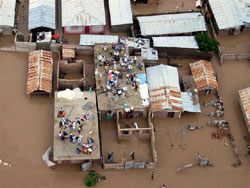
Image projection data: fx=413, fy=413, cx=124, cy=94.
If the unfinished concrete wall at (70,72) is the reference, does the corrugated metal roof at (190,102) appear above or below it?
below

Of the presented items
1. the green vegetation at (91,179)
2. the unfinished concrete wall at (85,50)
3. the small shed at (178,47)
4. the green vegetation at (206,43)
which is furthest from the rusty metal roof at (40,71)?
the green vegetation at (206,43)

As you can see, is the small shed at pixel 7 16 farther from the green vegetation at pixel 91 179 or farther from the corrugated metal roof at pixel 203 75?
the corrugated metal roof at pixel 203 75

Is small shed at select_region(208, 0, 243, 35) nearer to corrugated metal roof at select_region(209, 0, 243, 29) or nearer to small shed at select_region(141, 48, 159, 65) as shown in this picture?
corrugated metal roof at select_region(209, 0, 243, 29)

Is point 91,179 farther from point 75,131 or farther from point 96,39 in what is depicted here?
point 96,39

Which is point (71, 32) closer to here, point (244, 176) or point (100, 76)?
point (100, 76)

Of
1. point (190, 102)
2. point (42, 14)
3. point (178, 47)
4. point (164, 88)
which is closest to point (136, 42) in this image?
point (178, 47)
